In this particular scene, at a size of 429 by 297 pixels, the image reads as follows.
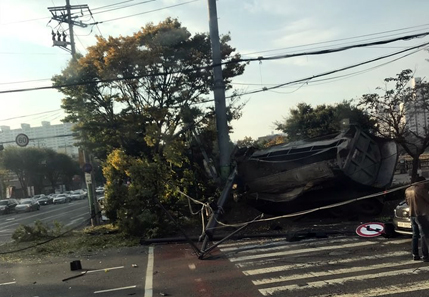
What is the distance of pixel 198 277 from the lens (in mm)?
7523

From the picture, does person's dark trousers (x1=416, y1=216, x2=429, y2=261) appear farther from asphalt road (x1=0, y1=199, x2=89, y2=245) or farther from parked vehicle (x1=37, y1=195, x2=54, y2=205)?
parked vehicle (x1=37, y1=195, x2=54, y2=205)

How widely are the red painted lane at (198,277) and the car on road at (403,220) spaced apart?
4007mm

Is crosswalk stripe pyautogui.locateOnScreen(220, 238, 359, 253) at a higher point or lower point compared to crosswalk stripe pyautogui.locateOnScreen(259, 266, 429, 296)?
lower

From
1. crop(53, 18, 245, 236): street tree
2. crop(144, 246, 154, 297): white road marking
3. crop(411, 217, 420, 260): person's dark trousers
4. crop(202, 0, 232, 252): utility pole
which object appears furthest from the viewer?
crop(53, 18, 245, 236): street tree

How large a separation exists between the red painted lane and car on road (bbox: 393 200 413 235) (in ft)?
13.1

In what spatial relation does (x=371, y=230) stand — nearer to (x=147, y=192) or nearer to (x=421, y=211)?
(x=421, y=211)

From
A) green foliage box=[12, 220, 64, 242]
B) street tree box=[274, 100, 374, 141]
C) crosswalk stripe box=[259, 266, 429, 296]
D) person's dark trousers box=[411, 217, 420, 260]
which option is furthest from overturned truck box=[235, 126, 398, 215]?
street tree box=[274, 100, 374, 141]

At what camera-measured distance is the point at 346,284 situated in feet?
20.8

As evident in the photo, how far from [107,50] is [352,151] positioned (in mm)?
12075

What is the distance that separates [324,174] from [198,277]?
20.0 ft

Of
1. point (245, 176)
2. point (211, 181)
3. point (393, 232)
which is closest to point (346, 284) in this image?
point (393, 232)

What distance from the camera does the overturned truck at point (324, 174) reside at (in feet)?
40.4

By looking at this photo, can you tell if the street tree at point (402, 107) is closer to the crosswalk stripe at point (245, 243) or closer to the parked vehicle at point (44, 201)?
the crosswalk stripe at point (245, 243)

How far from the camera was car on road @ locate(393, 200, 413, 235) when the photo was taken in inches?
346
